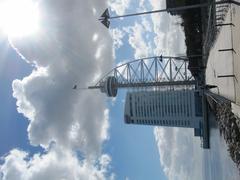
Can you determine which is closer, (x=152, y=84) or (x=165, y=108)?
(x=152, y=84)

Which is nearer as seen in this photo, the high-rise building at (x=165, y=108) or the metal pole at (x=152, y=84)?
the metal pole at (x=152, y=84)

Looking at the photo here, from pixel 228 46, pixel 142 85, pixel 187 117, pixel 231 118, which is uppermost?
pixel 142 85

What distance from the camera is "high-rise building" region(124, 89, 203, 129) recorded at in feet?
405

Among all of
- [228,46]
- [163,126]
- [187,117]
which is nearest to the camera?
[228,46]

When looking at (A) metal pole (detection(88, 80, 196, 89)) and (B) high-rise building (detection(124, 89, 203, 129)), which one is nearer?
(A) metal pole (detection(88, 80, 196, 89))

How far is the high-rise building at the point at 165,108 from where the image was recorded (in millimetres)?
123312

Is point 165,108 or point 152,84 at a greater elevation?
point 152,84

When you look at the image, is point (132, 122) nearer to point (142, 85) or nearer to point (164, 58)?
point (142, 85)

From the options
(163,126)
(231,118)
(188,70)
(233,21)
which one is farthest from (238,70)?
(163,126)

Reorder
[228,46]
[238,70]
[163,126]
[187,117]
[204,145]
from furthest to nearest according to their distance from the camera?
[163,126] < [187,117] < [204,145] < [228,46] < [238,70]

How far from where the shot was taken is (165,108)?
455 ft

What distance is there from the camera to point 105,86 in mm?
146375

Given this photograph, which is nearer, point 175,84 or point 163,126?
point 175,84

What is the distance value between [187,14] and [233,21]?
77092 mm
